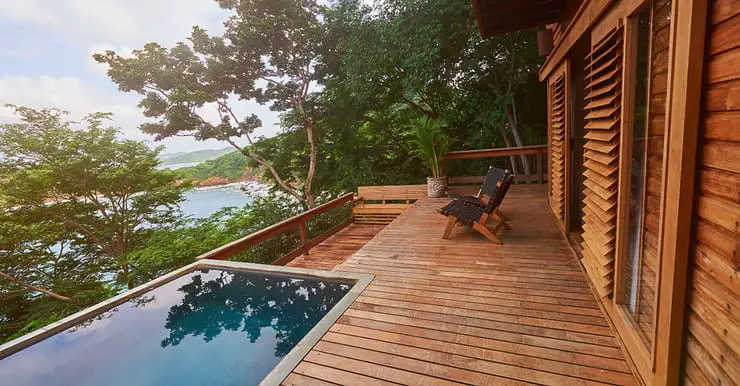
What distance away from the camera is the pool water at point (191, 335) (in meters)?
2.58

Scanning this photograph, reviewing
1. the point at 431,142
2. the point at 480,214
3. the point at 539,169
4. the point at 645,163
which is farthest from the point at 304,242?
the point at 539,169

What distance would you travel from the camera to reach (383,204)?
7055 millimetres

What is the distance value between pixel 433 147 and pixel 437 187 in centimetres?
81

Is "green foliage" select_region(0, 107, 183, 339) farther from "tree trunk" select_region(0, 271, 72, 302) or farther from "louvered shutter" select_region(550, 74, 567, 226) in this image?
"louvered shutter" select_region(550, 74, 567, 226)

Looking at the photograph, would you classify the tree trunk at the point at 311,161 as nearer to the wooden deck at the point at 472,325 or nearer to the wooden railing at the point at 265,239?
the wooden railing at the point at 265,239

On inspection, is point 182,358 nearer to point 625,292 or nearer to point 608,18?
point 625,292

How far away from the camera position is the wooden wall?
97 cm

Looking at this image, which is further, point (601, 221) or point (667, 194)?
point (601, 221)

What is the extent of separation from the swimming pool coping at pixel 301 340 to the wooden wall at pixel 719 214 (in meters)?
1.87

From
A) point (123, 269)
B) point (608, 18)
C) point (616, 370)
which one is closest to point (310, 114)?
point (123, 269)

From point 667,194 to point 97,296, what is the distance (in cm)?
1025

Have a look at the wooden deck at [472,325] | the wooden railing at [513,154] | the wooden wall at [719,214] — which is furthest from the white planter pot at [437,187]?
the wooden wall at [719,214]

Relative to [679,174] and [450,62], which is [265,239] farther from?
[450,62]

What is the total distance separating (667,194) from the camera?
1262mm
